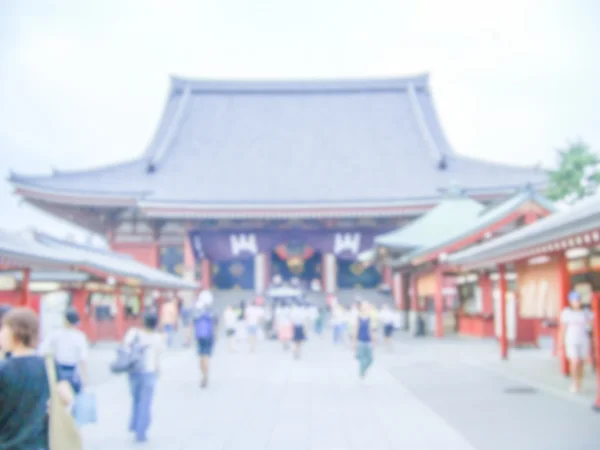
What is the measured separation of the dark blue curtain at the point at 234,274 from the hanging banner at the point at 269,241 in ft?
6.24

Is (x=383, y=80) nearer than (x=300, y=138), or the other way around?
(x=300, y=138)

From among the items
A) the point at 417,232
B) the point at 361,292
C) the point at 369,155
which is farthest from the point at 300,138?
the point at 417,232

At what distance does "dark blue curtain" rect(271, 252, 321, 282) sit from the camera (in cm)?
4009

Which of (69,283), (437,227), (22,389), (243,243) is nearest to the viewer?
(22,389)

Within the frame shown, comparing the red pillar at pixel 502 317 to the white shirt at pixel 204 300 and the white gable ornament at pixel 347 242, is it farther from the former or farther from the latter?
the white gable ornament at pixel 347 242

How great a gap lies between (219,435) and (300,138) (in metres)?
34.0

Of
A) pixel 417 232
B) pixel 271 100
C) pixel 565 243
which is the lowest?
pixel 565 243

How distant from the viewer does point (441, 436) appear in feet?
28.1

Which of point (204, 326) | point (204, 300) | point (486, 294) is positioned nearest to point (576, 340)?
point (204, 326)

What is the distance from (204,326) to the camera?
13344 mm

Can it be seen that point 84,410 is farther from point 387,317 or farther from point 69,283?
point 387,317

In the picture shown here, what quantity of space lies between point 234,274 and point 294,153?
7.37m

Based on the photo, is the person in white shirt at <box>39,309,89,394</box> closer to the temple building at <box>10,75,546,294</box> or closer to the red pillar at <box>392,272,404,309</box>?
the temple building at <box>10,75,546,294</box>

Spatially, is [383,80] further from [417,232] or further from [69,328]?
[69,328]
